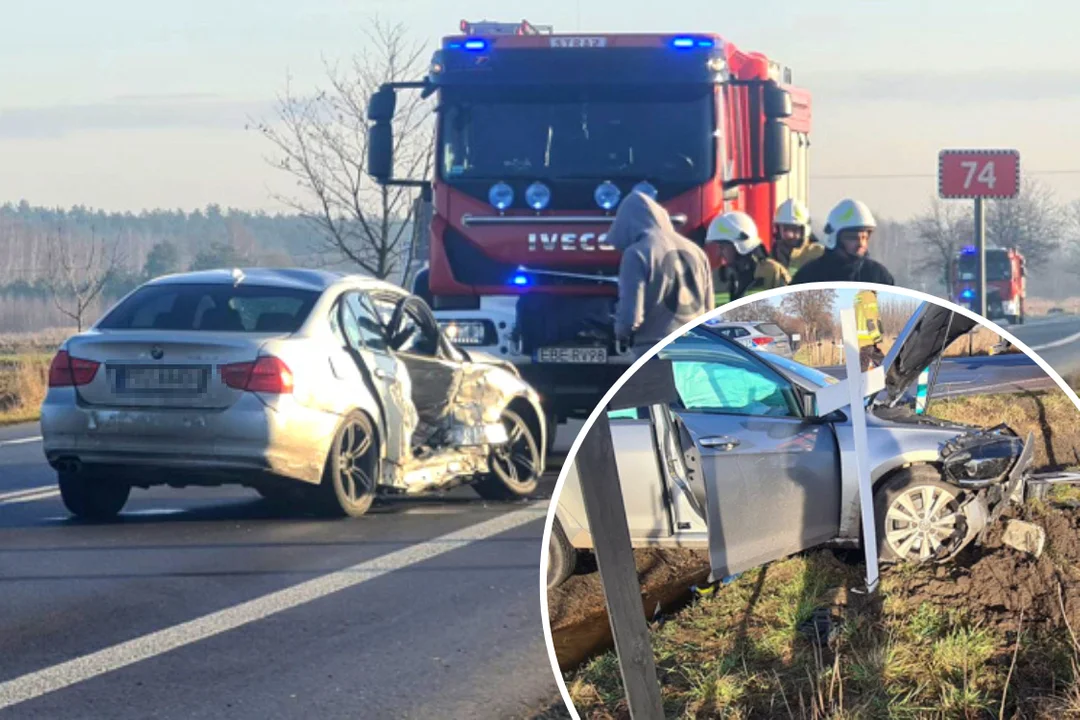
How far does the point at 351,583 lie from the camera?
823 centimetres

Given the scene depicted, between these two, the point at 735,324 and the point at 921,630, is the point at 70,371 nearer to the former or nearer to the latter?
the point at 735,324

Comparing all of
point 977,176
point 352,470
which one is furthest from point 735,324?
point 977,176

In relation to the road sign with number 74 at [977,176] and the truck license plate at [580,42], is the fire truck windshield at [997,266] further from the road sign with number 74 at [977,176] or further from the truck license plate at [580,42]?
the truck license plate at [580,42]

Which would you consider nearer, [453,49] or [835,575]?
[835,575]

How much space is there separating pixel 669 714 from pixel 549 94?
10.9m

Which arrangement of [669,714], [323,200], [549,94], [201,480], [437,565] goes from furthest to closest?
[323,200]
[549,94]
[201,480]
[437,565]
[669,714]

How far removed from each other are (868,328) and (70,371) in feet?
29.5

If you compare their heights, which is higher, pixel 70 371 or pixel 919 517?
pixel 919 517

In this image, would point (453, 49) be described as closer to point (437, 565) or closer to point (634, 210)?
point (634, 210)

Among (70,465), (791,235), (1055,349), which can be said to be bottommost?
(70,465)

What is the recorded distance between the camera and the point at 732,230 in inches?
470

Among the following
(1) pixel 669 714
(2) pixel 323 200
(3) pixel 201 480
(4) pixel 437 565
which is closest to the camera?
(1) pixel 669 714

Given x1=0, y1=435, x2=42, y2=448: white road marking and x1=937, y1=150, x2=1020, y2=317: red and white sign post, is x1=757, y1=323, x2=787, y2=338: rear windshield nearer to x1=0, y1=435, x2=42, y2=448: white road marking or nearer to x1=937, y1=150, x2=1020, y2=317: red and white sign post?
x1=0, y1=435, x2=42, y2=448: white road marking

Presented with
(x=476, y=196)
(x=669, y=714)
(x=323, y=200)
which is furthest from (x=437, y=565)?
(x=323, y=200)
